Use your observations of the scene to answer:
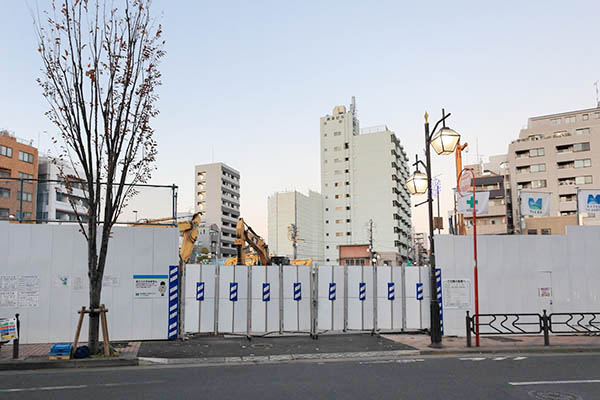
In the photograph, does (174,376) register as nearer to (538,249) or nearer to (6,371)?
(6,371)

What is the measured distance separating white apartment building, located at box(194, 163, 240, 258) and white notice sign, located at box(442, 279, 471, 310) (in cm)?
10115

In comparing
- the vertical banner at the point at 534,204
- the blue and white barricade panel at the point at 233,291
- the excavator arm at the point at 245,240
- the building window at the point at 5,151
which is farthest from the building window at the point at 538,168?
the building window at the point at 5,151

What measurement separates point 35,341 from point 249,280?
277 inches

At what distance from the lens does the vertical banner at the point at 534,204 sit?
25281 millimetres

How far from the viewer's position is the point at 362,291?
18047mm

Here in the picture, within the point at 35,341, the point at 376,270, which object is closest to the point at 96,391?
the point at 35,341

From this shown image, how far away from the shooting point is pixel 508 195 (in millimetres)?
83062

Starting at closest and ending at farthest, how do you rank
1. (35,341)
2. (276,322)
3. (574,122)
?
(35,341) → (276,322) → (574,122)

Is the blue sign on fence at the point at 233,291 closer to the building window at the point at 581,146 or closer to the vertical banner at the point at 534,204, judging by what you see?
the vertical banner at the point at 534,204

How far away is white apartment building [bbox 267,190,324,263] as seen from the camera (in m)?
119

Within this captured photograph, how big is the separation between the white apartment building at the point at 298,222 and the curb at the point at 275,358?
98.9m

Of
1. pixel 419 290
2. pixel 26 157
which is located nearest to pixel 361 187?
pixel 26 157

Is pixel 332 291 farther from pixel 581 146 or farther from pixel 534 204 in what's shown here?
pixel 581 146

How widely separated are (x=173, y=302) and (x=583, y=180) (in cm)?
7251
